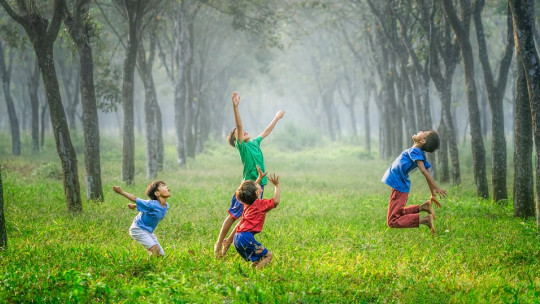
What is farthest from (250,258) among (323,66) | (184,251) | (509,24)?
(323,66)

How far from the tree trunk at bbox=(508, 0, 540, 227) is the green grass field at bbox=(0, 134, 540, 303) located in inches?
59.2

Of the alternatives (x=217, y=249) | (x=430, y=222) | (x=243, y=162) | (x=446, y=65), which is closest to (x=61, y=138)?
(x=243, y=162)

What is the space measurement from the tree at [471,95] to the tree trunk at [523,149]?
2321 millimetres

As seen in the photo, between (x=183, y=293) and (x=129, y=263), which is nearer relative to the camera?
(x=183, y=293)

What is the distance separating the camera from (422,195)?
39.6ft

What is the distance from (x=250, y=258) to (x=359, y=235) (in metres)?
2.58

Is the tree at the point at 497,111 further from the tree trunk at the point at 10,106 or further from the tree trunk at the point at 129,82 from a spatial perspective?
the tree trunk at the point at 10,106

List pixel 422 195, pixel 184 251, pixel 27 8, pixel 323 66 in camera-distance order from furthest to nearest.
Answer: pixel 323 66 → pixel 422 195 → pixel 27 8 → pixel 184 251

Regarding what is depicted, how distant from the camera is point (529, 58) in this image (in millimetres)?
7508

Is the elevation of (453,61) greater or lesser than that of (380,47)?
lesser

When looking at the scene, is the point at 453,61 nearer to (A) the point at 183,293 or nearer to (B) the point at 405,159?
(B) the point at 405,159

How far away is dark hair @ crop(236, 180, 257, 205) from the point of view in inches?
227

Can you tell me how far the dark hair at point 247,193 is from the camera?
577cm

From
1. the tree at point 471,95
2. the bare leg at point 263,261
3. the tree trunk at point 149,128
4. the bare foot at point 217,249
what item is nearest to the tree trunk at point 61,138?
the bare foot at point 217,249
